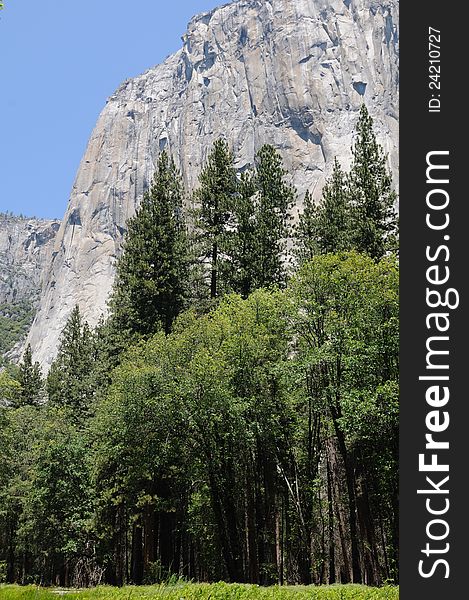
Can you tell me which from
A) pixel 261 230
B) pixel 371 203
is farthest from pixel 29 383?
pixel 371 203

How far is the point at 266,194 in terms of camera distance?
123ft

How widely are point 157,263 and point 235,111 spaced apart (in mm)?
107321

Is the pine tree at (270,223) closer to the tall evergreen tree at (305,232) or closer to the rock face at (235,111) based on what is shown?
the tall evergreen tree at (305,232)

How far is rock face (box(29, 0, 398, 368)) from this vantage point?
12594cm

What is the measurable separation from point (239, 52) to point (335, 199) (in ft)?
382

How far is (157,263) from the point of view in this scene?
36.2 metres

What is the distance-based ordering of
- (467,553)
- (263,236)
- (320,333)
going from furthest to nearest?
(263,236) < (320,333) < (467,553)

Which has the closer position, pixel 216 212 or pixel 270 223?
pixel 270 223

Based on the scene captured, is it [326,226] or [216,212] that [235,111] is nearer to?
[216,212]

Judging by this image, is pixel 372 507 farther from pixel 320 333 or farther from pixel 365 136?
pixel 365 136

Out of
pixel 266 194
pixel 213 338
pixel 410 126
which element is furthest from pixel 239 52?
pixel 410 126

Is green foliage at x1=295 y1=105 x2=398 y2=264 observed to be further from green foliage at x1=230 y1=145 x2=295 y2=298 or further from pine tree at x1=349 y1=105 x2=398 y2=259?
green foliage at x1=230 y1=145 x2=295 y2=298

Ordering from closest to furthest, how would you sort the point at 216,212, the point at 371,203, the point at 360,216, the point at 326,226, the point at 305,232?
1. the point at 360,216
2. the point at 371,203
3. the point at 326,226
4. the point at 216,212
5. the point at 305,232

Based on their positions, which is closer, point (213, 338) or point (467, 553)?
point (467, 553)
